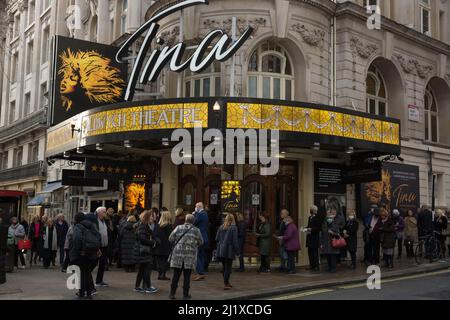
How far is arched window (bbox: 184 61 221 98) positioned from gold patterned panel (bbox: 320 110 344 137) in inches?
186

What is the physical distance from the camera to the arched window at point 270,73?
1889 centimetres

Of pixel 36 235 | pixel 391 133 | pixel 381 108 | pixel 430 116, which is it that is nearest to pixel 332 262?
pixel 391 133

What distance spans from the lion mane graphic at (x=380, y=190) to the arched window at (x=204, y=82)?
6.98m

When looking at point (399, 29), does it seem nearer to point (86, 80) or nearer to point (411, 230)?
point (411, 230)

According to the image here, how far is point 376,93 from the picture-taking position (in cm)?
2262

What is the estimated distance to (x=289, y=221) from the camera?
1555 centimetres

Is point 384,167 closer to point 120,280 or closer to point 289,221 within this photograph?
point 289,221

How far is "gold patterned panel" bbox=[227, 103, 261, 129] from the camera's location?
48.4 feet

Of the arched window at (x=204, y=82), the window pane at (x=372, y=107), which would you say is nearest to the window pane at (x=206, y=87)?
the arched window at (x=204, y=82)

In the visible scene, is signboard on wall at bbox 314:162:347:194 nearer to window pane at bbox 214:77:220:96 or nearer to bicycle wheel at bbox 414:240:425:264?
bicycle wheel at bbox 414:240:425:264

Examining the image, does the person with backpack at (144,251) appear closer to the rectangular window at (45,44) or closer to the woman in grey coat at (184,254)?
the woman in grey coat at (184,254)

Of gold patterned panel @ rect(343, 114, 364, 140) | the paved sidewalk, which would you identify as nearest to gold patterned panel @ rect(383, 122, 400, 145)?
gold patterned panel @ rect(343, 114, 364, 140)
